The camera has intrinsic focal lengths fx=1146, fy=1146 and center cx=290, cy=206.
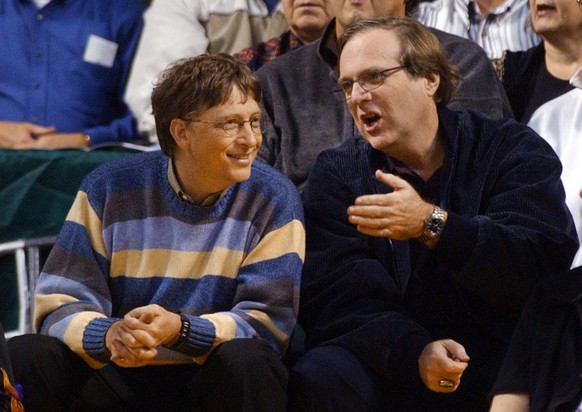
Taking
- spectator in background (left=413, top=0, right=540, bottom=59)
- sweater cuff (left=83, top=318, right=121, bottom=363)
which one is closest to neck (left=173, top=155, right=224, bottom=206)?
sweater cuff (left=83, top=318, right=121, bottom=363)

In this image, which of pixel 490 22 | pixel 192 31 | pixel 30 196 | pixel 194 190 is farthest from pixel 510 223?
pixel 192 31

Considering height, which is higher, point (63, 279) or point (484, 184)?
point (484, 184)

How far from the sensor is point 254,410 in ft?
8.04

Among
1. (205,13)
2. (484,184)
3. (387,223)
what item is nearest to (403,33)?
(484,184)

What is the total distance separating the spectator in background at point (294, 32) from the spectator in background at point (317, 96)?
0.34m

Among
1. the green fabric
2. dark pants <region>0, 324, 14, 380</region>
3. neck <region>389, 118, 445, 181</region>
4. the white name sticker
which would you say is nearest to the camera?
dark pants <region>0, 324, 14, 380</region>

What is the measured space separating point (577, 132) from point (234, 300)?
1058 millimetres

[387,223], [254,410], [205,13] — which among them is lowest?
[254,410]

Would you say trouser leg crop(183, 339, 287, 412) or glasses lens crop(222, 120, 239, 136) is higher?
glasses lens crop(222, 120, 239, 136)

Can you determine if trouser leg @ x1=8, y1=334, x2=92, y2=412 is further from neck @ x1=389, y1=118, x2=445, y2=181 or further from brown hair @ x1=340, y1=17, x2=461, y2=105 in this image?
brown hair @ x1=340, y1=17, x2=461, y2=105

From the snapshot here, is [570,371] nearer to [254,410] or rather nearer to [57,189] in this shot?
[254,410]

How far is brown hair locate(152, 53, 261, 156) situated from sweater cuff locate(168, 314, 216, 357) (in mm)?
498

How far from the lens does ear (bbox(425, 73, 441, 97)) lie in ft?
9.36

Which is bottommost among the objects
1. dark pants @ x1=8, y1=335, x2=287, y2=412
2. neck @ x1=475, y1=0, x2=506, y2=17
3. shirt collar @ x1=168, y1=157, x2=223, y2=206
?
dark pants @ x1=8, y1=335, x2=287, y2=412
